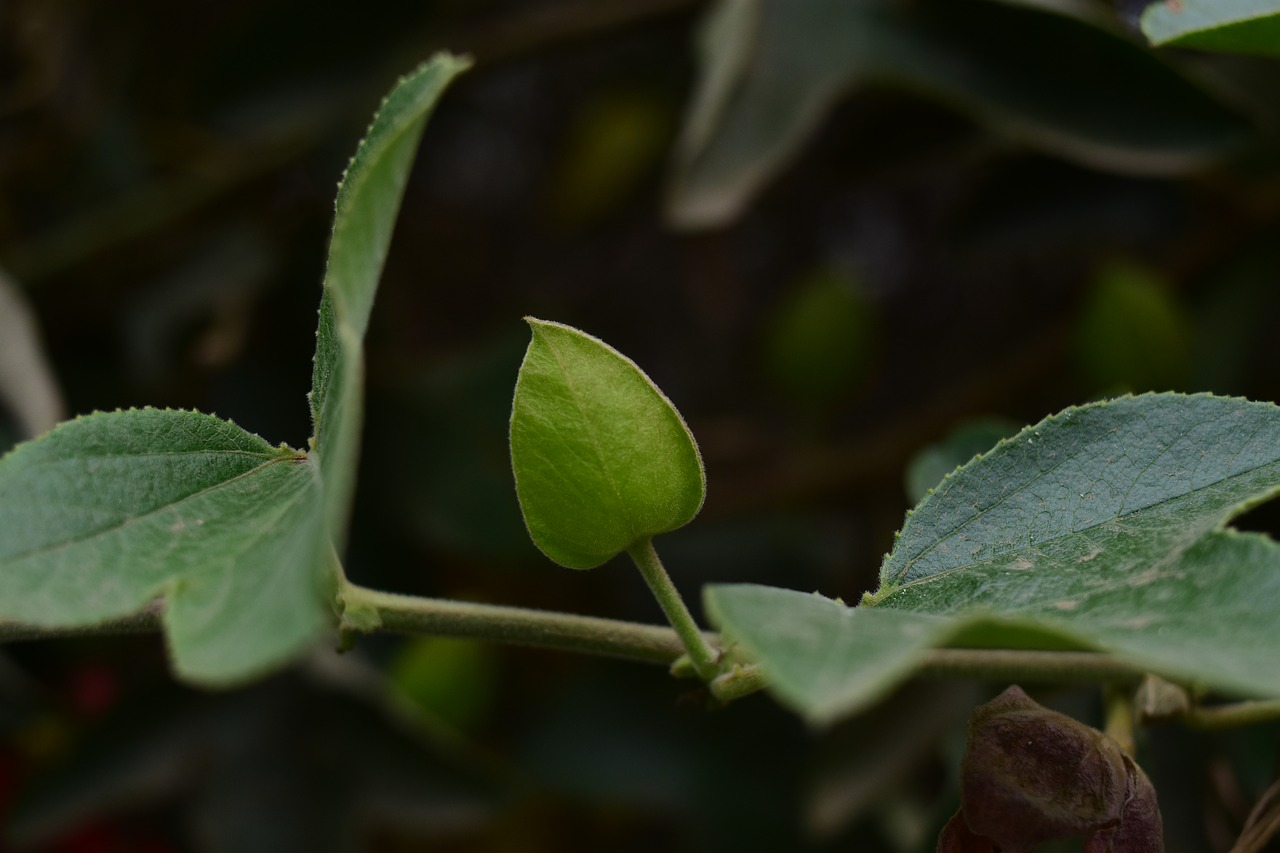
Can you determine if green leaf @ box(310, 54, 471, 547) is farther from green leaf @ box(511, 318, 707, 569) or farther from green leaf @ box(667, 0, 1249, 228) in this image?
green leaf @ box(667, 0, 1249, 228)

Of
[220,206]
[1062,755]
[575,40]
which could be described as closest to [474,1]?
[575,40]

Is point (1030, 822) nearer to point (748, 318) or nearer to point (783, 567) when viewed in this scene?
point (783, 567)

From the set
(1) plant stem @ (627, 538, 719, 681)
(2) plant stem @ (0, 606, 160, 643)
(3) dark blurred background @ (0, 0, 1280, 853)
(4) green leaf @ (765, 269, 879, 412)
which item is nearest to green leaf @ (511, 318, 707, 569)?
(1) plant stem @ (627, 538, 719, 681)

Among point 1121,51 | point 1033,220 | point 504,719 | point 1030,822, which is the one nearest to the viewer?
point 1030,822

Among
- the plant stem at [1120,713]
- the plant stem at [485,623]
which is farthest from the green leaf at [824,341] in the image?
the plant stem at [485,623]

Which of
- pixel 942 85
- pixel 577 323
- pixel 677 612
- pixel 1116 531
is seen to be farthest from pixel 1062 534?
pixel 577 323

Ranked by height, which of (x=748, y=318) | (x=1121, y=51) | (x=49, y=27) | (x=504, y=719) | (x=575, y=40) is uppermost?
(x=49, y=27)
